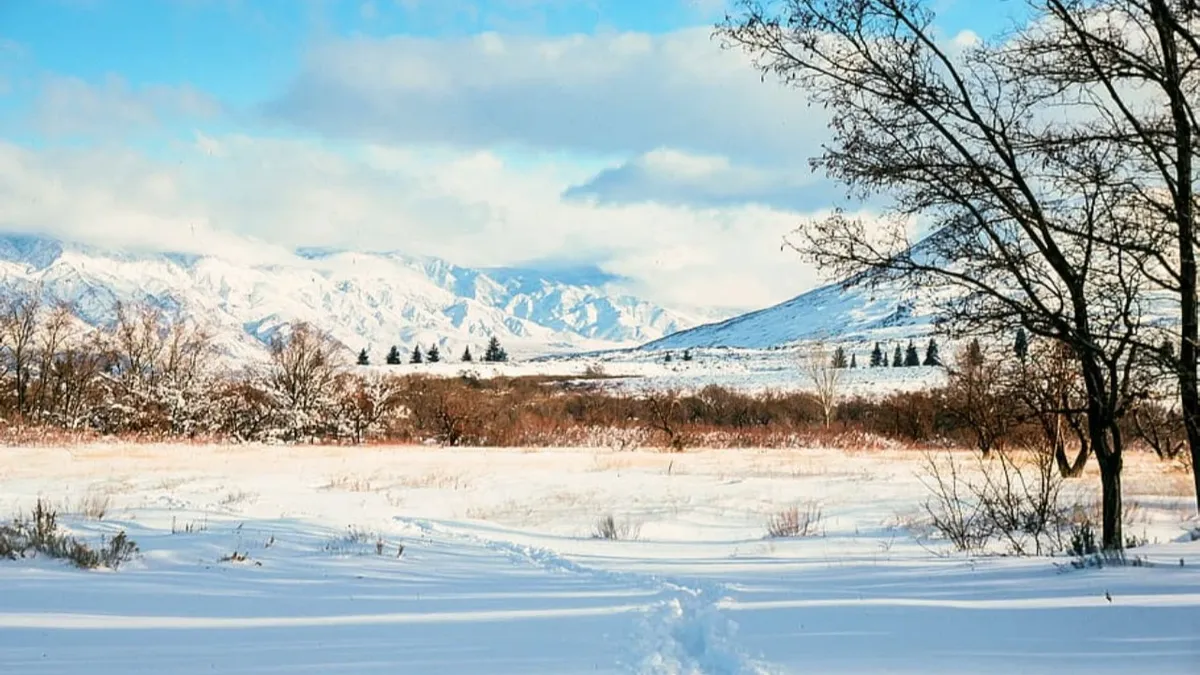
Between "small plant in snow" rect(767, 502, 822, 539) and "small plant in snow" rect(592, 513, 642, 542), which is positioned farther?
"small plant in snow" rect(767, 502, 822, 539)

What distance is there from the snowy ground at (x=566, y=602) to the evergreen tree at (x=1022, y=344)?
7.27 feet

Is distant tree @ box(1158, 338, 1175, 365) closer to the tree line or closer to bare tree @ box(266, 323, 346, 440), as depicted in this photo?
bare tree @ box(266, 323, 346, 440)

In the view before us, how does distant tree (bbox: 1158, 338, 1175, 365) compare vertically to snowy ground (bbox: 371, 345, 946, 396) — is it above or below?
below

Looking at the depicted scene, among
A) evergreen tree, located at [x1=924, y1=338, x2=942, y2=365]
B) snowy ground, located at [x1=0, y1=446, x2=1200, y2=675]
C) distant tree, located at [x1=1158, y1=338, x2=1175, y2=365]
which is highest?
evergreen tree, located at [x1=924, y1=338, x2=942, y2=365]

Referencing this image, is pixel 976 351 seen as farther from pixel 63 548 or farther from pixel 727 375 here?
pixel 727 375

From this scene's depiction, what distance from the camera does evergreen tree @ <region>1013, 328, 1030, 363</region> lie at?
8570 millimetres

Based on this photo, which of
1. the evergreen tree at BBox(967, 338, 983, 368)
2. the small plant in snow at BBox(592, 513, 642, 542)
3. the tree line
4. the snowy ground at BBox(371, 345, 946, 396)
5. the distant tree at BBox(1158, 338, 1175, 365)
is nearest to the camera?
the distant tree at BBox(1158, 338, 1175, 365)

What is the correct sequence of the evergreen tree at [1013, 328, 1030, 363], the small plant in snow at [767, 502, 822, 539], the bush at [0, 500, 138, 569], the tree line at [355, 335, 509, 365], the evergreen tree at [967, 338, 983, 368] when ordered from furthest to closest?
the tree line at [355, 335, 509, 365]
the small plant in snow at [767, 502, 822, 539]
the evergreen tree at [967, 338, 983, 368]
the evergreen tree at [1013, 328, 1030, 363]
the bush at [0, 500, 138, 569]

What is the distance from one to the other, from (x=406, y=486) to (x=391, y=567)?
1182cm

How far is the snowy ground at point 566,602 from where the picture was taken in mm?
4805

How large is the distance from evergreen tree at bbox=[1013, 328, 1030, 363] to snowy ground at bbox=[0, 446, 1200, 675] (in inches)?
87.2

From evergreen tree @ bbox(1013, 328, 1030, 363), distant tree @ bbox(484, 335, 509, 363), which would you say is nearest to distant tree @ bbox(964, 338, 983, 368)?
evergreen tree @ bbox(1013, 328, 1030, 363)

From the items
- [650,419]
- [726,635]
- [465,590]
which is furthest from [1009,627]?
[650,419]

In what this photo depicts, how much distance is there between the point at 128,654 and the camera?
4.95 meters
